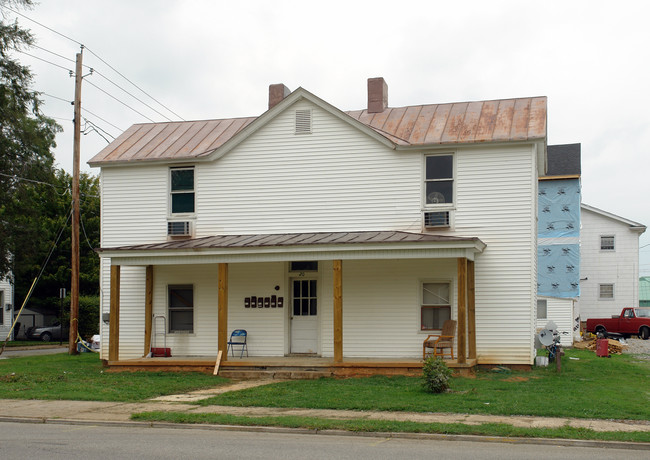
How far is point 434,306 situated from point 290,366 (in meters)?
4.14

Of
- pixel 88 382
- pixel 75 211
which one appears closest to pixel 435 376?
pixel 88 382

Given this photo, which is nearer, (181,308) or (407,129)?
(407,129)

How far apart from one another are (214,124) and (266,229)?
502 centimetres

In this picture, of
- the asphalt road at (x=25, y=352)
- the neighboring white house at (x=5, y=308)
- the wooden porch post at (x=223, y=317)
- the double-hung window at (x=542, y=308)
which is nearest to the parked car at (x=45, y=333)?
the neighboring white house at (x=5, y=308)

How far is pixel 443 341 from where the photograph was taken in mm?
19000

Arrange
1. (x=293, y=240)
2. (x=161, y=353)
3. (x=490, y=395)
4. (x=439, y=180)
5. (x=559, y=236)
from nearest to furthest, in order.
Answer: (x=490, y=395)
(x=293, y=240)
(x=439, y=180)
(x=161, y=353)
(x=559, y=236)

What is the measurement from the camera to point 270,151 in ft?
69.3

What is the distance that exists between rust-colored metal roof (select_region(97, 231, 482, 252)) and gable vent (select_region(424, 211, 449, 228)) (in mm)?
445

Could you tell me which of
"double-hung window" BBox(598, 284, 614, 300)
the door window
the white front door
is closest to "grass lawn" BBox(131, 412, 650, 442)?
the white front door

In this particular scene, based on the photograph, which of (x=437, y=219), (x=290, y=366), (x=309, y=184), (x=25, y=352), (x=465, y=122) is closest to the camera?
(x=290, y=366)

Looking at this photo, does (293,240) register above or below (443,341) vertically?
above

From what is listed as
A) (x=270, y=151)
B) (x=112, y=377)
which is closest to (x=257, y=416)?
(x=112, y=377)

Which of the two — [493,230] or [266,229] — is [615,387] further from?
[266,229]

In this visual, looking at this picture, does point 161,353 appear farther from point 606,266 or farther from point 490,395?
point 606,266
